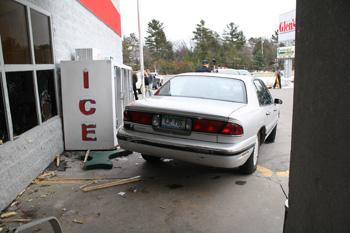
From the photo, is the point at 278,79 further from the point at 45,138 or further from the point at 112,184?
the point at 112,184

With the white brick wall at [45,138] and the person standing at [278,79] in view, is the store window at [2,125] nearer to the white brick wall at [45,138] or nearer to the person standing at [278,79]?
the white brick wall at [45,138]

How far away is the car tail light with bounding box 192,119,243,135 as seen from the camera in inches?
160

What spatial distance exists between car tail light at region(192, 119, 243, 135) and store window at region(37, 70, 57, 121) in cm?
311

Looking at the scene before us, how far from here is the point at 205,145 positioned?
407 cm

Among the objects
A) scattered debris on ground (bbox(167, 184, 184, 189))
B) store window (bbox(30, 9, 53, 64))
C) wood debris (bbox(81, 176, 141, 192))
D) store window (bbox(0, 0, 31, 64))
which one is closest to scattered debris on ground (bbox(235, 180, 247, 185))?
scattered debris on ground (bbox(167, 184, 184, 189))

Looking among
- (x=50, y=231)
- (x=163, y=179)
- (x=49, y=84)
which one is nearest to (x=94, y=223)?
(x=50, y=231)

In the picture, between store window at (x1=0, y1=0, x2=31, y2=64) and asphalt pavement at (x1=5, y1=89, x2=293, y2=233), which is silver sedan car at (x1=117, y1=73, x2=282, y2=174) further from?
store window at (x1=0, y1=0, x2=31, y2=64)

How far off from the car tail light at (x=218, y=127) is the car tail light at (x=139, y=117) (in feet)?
2.36

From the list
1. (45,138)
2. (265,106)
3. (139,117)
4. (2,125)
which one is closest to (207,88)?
(265,106)

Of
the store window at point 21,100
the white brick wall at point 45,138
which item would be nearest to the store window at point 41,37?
the white brick wall at point 45,138

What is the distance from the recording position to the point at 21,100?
4941 mm

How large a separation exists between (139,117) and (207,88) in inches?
52.0

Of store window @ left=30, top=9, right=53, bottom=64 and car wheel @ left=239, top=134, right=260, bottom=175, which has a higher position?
store window @ left=30, top=9, right=53, bottom=64

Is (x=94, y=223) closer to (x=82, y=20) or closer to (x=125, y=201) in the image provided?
(x=125, y=201)
